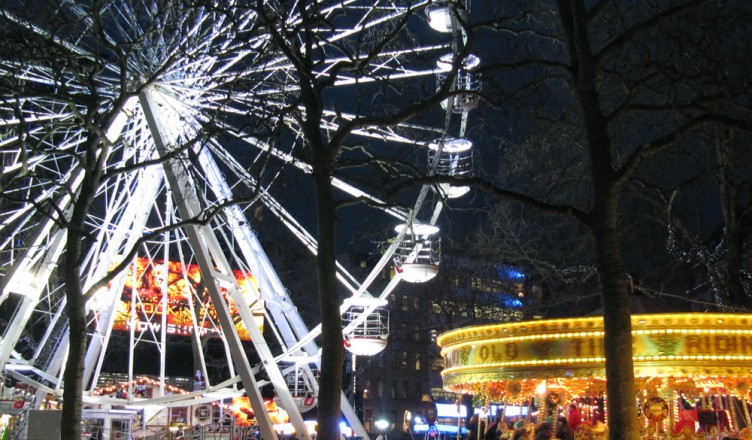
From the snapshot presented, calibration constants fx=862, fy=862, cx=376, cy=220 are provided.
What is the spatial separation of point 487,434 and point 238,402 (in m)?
25.1

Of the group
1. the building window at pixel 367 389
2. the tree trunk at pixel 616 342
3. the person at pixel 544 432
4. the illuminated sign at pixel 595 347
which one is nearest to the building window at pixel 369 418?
the building window at pixel 367 389

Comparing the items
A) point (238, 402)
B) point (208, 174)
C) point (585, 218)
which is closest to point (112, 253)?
point (208, 174)

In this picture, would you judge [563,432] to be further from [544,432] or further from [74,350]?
[74,350]

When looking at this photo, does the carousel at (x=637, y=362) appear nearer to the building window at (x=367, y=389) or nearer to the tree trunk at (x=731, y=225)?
the tree trunk at (x=731, y=225)

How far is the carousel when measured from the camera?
11.3 m

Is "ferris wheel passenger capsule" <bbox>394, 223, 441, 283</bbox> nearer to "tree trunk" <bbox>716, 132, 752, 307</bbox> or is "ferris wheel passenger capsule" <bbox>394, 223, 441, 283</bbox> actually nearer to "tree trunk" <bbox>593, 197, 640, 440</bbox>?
"tree trunk" <bbox>716, 132, 752, 307</bbox>

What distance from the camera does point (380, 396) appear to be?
78.4 metres

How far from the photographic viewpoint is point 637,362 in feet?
37.9

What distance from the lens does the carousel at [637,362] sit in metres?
11.3

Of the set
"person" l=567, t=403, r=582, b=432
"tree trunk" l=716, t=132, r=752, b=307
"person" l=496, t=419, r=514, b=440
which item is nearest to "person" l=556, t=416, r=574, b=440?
"person" l=496, t=419, r=514, b=440

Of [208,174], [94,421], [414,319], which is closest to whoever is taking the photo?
[208,174]

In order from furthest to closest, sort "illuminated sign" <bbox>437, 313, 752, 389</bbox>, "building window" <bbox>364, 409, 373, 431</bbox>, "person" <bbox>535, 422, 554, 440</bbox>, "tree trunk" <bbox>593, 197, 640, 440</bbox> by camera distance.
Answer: "building window" <bbox>364, 409, 373, 431</bbox> → "person" <bbox>535, 422, 554, 440</bbox> → "illuminated sign" <bbox>437, 313, 752, 389</bbox> → "tree trunk" <bbox>593, 197, 640, 440</bbox>

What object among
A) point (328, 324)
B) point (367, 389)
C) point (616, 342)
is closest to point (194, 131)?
point (328, 324)

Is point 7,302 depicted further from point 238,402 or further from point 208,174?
point 208,174
